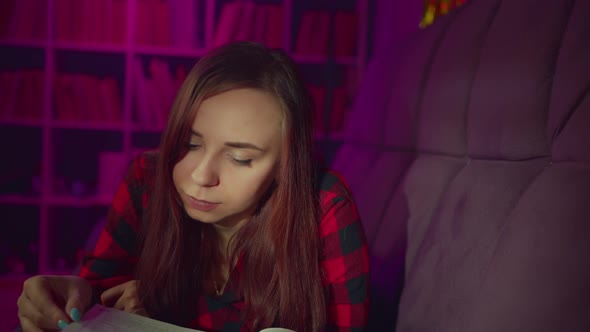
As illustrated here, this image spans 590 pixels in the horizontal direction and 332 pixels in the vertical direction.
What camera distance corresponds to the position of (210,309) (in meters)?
1.00

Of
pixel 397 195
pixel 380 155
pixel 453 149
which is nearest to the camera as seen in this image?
pixel 453 149

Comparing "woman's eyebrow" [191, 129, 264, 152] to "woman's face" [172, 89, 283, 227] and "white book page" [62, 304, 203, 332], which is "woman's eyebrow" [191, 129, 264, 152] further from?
"white book page" [62, 304, 203, 332]

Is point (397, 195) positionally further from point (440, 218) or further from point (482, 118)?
point (482, 118)

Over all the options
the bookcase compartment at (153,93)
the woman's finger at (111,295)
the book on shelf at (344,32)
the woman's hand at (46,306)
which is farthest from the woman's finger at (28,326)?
the book on shelf at (344,32)

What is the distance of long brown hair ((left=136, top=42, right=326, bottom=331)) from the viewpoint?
0.91 m

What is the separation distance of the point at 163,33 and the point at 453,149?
2.16 m

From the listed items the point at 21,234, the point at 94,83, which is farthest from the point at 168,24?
the point at 21,234

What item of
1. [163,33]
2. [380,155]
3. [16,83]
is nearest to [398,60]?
[380,155]

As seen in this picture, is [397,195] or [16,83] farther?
[16,83]

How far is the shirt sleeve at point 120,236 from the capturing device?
99cm

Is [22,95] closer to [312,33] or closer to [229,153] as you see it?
[312,33]

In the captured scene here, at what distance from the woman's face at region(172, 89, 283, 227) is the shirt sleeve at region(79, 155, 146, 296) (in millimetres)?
141

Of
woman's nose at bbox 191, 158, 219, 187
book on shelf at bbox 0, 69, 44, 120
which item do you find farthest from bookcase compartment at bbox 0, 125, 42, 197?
woman's nose at bbox 191, 158, 219, 187

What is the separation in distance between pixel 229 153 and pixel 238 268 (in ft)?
0.82
